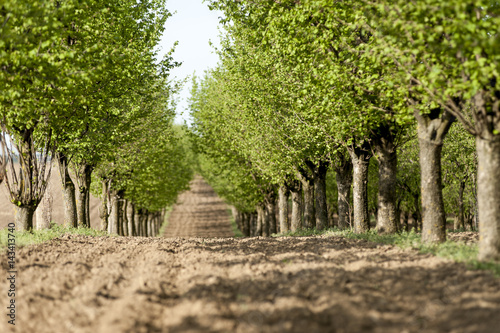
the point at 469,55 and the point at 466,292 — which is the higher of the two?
the point at 469,55

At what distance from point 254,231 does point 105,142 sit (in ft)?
109

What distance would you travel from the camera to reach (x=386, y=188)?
56.0ft

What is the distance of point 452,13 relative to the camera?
395 inches

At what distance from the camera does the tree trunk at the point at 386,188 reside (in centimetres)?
Answer: 1686

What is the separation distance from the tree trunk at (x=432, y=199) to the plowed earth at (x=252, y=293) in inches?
69.4

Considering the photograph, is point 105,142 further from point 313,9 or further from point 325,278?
point 325,278

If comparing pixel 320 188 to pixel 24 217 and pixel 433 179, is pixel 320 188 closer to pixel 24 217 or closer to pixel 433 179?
pixel 433 179

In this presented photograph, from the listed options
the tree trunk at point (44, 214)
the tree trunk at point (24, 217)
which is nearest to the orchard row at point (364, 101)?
the tree trunk at point (24, 217)

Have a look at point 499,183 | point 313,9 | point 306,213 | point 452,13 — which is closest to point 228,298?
point 499,183

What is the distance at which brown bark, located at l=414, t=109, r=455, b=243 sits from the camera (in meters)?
13.1

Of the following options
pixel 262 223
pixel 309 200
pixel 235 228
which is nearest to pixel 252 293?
pixel 309 200

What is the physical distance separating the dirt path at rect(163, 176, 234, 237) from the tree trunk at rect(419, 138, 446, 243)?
43754 mm

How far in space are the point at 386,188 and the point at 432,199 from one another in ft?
12.7

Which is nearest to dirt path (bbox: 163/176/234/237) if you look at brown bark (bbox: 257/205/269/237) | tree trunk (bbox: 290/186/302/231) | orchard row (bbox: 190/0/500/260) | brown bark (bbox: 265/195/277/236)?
brown bark (bbox: 257/205/269/237)
